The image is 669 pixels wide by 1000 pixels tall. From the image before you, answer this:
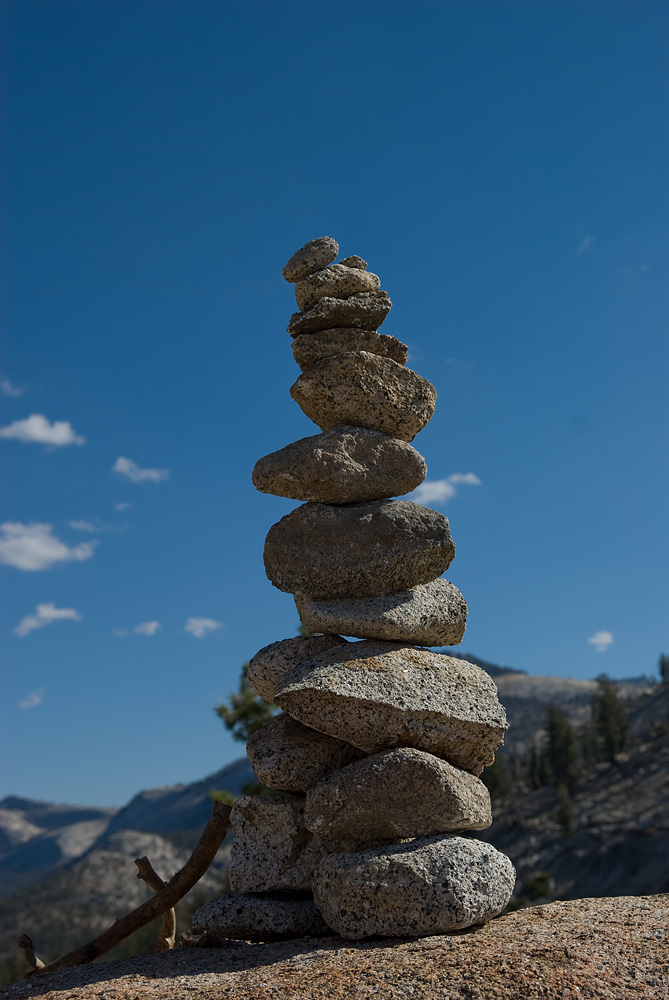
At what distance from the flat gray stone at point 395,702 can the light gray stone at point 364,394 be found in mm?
2704

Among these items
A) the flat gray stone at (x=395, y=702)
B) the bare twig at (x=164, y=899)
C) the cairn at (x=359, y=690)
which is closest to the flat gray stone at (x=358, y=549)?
the cairn at (x=359, y=690)

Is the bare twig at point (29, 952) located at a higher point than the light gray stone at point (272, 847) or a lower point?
lower

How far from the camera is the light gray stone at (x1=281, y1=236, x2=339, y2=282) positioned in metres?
10.2

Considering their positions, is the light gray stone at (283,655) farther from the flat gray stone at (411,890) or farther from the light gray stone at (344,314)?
the light gray stone at (344,314)

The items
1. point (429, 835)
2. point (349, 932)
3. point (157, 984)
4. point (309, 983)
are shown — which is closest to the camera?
point (309, 983)

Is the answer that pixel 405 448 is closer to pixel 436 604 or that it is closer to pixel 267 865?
pixel 436 604

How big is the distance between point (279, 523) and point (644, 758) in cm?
10680

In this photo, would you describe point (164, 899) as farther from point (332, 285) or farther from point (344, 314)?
point (332, 285)

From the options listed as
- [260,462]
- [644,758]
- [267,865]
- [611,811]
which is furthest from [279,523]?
[644,758]

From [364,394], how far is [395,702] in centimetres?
361

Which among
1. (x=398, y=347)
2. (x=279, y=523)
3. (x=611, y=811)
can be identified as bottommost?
(x=611, y=811)

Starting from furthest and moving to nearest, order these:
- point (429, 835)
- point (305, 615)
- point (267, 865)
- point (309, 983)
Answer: point (305, 615) → point (267, 865) → point (429, 835) → point (309, 983)

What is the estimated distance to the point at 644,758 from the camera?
103 metres

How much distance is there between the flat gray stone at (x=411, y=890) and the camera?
692 centimetres
